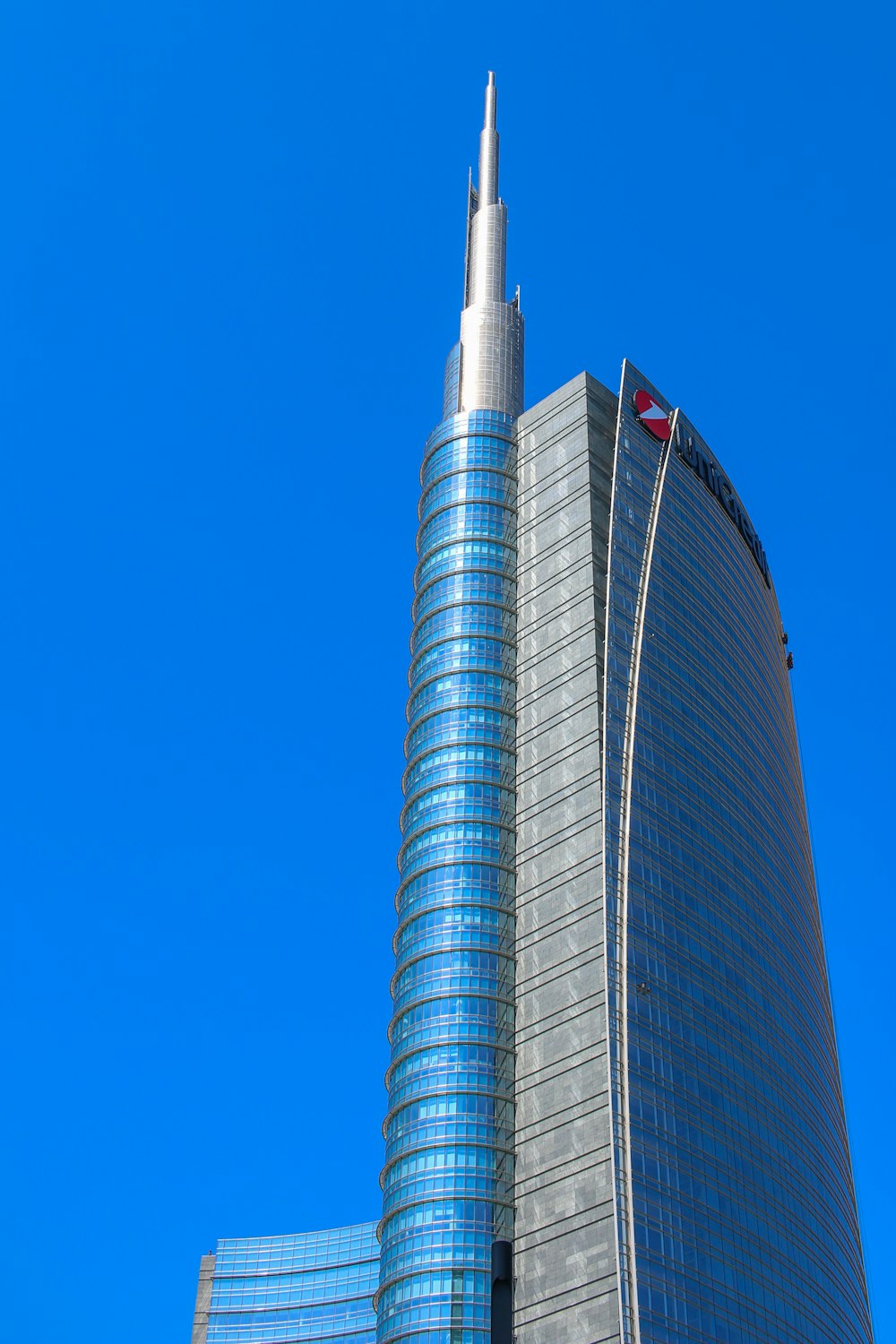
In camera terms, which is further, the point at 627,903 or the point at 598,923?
the point at 627,903

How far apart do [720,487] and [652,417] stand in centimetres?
1748

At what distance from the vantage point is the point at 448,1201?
125 m

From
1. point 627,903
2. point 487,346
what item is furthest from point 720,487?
point 627,903

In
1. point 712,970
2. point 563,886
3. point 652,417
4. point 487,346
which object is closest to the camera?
point 563,886

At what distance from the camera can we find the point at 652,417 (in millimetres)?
168750

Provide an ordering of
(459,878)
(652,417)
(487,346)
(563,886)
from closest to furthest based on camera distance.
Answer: (563,886) → (459,878) → (652,417) → (487,346)

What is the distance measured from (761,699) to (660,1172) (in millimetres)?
73682

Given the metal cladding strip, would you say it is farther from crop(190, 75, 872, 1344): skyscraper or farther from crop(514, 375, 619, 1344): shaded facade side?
crop(514, 375, 619, 1344): shaded facade side

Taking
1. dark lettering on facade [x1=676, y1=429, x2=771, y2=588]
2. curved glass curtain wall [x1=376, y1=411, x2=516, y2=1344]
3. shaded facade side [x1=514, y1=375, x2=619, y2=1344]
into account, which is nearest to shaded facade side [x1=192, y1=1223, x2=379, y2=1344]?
curved glass curtain wall [x1=376, y1=411, x2=516, y2=1344]

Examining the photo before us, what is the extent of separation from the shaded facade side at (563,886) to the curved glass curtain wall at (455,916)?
2.53m

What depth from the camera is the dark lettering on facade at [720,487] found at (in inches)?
6841

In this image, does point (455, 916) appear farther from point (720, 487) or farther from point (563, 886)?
point (720, 487)

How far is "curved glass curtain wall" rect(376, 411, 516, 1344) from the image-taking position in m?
123

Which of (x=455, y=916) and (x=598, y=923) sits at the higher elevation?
(x=455, y=916)
